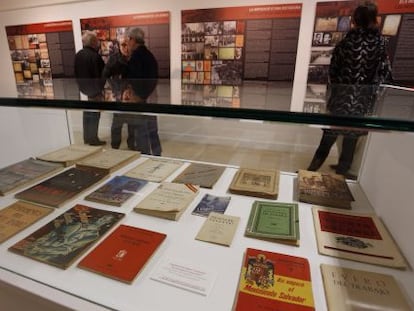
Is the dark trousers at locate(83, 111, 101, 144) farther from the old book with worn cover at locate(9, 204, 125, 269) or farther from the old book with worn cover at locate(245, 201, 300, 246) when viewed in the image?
the old book with worn cover at locate(245, 201, 300, 246)

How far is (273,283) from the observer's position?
2.03ft

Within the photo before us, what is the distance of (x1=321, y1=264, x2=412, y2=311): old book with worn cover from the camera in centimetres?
56

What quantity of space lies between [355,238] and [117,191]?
2.56 ft

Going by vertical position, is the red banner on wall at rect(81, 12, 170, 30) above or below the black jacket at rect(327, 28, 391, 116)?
above

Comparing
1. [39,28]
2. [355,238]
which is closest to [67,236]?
[355,238]

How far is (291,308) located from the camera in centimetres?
56

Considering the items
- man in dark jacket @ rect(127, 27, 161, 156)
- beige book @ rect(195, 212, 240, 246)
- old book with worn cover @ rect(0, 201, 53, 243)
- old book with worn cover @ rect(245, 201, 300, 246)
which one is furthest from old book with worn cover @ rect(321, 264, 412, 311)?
man in dark jacket @ rect(127, 27, 161, 156)

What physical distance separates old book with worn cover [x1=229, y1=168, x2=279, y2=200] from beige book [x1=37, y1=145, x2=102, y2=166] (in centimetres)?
72

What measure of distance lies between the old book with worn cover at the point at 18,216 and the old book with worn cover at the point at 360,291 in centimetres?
82

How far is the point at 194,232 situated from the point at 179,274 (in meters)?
0.17

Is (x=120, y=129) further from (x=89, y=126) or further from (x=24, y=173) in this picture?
(x=24, y=173)

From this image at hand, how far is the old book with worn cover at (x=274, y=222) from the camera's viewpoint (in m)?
0.77

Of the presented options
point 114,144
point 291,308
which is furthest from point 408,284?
point 114,144

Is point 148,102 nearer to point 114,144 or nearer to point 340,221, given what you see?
point 340,221
